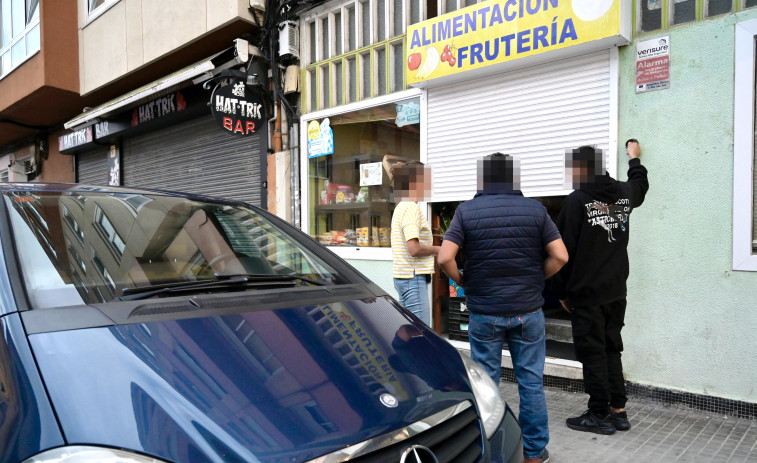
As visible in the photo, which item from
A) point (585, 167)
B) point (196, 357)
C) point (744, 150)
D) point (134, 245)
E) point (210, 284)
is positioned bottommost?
point (196, 357)

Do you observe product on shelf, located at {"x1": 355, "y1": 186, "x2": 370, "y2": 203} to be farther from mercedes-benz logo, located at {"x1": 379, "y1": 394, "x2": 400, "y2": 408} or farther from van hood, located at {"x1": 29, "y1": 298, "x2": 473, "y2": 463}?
mercedes-benz logo, located at {"x1": 379, "y1": 394, "x2": 400, "y2": 408}

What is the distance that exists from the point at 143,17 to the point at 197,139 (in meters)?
2.22

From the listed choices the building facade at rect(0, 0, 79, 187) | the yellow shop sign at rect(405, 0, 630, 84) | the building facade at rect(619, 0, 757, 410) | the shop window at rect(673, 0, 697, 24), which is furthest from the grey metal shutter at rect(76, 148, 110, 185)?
the shop window at rect(673, 0, 697, 24)

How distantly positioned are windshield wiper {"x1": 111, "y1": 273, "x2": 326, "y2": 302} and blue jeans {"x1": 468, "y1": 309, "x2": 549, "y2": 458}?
1151 millimetres

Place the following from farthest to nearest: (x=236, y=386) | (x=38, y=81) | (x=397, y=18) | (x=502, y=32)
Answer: (x=38, y=81), (x=397, y=18), (x=502, y=32), (x=236, y=386)

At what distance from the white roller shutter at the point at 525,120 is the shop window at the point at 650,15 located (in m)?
0.35

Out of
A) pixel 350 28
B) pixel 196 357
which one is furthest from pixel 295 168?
pixel 196 357

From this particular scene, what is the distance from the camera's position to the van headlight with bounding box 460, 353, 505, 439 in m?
1.83

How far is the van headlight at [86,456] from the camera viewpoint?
1191 mm

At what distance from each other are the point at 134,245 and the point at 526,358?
7.06ft

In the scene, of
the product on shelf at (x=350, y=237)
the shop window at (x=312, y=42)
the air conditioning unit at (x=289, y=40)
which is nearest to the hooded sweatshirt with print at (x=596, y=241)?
the product on shelf at (x=350, y=237)

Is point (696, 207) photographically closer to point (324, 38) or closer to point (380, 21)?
point (380, 21)

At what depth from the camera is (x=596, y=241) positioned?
10.9 feet

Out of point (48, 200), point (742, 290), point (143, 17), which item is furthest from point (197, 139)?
point (742, 290)
